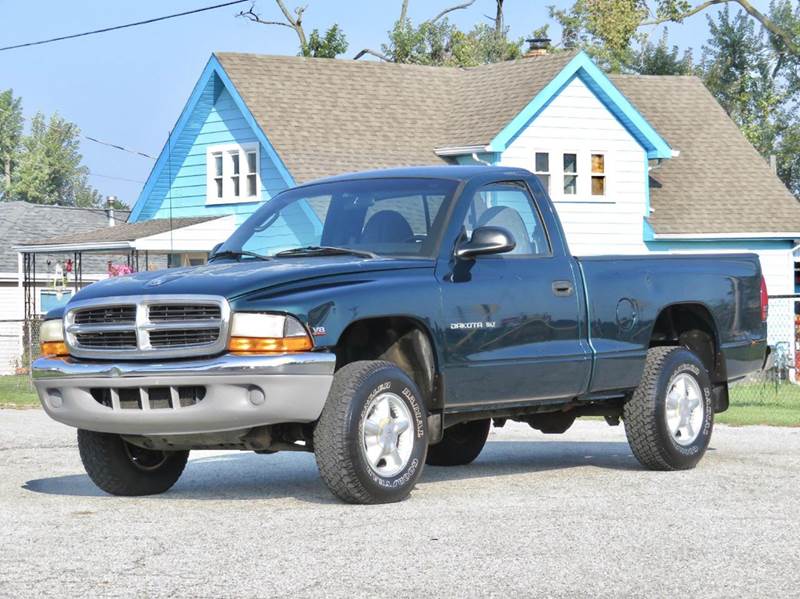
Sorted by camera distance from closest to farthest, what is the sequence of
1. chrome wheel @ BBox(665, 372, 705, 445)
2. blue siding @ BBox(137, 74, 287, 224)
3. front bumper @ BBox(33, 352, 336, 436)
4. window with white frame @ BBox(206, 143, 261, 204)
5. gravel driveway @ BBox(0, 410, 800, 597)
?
gravel driveway @ BBox(0, 410, 800, 597) < front bumper @ BBox(33, 352, 336, 436) < chrome wheel @ BBox(665, 372, 705, 445) < window with white frame @ BBox(206, 143, 261, 204) < blue siding @ BBox(137, 74, 287, 224)

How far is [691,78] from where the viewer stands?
4284cm

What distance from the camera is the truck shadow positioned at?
34.9ft

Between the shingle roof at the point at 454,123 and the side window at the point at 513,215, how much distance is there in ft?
70.6

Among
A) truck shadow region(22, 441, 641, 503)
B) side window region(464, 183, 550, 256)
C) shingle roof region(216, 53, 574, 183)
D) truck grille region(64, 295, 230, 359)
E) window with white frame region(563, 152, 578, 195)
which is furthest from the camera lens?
window with white frame region(563, 152, 578, 195)

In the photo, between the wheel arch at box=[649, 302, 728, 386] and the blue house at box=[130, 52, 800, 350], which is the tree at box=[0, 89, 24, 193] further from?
the wheel arch at box=[649, 302, 728, 386]

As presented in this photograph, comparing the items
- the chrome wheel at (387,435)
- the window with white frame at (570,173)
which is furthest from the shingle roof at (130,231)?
the chrome wheel at (387,435)

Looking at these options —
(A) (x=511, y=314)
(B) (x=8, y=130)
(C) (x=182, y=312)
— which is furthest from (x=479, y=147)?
(B) (x=8, y=130)

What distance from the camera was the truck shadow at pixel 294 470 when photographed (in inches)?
419

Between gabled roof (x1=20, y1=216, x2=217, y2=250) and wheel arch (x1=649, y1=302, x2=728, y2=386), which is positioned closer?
wheel arch (x1=649, y1=302, x2=728, y2=386)

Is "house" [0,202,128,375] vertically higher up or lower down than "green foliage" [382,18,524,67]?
lower down

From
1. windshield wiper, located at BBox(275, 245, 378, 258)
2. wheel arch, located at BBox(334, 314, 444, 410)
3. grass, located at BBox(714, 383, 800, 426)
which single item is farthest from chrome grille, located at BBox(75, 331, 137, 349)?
grass, located at BBox(714, 383, 800, 426)

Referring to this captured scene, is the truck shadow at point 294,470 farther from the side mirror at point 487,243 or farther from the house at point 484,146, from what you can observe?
the house at point 484,146

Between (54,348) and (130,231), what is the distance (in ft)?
86.0

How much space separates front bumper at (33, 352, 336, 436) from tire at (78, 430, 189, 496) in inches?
30.0
